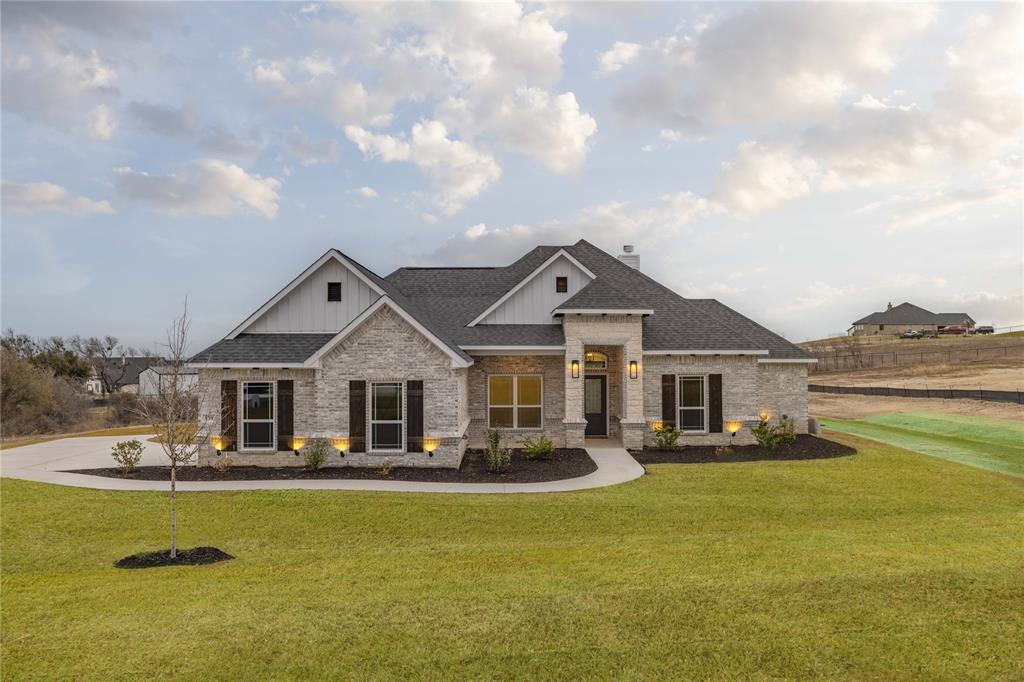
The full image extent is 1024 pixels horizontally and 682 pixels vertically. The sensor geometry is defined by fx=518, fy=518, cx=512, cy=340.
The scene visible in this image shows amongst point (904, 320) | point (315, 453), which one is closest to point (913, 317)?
point (904, 320)

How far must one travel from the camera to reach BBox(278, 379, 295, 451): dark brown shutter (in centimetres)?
1645

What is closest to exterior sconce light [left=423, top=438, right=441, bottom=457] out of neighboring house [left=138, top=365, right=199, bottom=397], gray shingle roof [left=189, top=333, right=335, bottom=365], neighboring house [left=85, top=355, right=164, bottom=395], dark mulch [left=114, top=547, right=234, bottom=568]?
→ gray shingle roof [left=189, top=333, right=335, bottom=365]

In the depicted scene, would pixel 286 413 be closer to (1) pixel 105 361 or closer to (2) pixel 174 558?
(2) pixel 174 558

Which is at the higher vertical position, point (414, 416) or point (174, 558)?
point (414, 416)

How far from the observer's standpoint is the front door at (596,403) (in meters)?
21.6

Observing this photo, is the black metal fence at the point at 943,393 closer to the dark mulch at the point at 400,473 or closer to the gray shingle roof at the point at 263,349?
the dark mulch at the point at 400,473

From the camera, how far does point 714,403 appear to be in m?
19.5

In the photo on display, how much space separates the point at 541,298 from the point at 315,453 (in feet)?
33.8

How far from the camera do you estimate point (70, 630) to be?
247 inches

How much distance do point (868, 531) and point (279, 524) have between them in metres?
11.5

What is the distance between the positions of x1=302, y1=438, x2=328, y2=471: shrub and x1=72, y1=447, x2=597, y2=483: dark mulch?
202mm

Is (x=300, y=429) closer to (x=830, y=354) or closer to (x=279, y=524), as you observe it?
(x=279, y=524)

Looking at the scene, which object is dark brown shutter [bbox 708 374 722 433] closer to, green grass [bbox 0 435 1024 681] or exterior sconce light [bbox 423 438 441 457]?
green grass [bbox 0 435 1024 681]

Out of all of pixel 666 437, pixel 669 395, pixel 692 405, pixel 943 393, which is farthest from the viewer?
pixel 943 393
